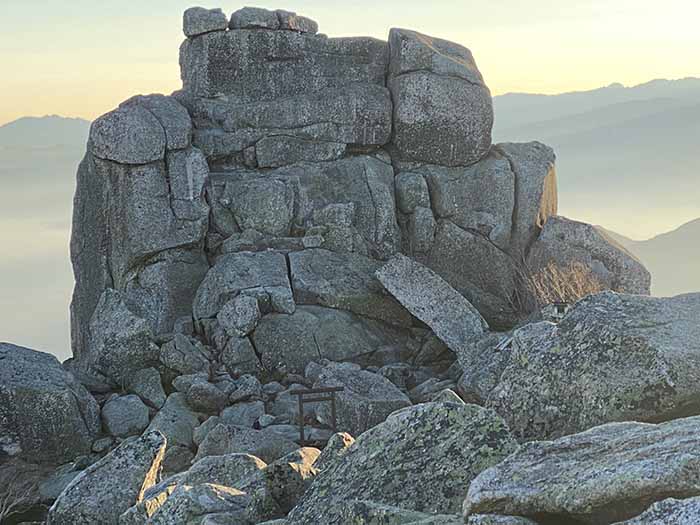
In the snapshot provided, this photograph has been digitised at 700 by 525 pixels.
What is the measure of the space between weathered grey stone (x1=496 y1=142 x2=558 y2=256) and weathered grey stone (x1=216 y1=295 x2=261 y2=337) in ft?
26.1

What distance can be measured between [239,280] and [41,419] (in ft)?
19.0

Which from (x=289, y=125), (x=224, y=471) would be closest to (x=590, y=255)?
(x=289, y=125)

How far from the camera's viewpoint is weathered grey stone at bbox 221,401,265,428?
2478 centimetres

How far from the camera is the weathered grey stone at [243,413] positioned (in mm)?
24781

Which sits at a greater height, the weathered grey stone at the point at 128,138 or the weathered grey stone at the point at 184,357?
the weathered grey stone at the point at 128,138

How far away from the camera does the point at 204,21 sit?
32688mm

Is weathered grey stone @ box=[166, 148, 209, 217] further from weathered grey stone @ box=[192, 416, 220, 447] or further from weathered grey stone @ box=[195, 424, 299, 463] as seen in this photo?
weathered grey stone @ box=[195, 424, 299, 463]

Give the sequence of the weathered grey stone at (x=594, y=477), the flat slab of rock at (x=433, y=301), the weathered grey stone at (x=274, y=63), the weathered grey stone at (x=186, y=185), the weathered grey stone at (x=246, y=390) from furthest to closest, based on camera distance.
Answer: the weathered grey stone at (x=274, y=63) → the weathered grey stone at (x=186, y=185) → the flat slab of rock at (x=433, y=301) → the weathered grey stone at (x=246, y=390) → the weathered grey stone at (x=594, y=477)

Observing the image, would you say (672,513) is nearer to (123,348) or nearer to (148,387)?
(148,387)

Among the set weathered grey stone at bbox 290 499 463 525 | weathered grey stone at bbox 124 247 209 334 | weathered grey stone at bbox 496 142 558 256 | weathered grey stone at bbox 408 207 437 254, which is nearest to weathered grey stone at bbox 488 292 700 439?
weathered grey stone at bbox 290 499 463 525

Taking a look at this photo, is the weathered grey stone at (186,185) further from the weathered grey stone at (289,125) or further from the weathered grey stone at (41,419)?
the weathered grey stone at (41,419)

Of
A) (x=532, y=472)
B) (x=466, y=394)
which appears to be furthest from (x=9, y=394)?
(x=532, y=472)

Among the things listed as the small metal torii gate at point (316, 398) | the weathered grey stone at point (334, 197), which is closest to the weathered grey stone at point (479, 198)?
the weathered grey stone at point (334, 197)

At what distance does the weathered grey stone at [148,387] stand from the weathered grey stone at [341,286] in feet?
12.6
